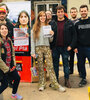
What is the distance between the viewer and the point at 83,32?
3838 millimetres

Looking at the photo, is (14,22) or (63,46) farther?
(14,22)

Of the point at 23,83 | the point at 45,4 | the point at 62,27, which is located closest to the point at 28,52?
the point at 23,83

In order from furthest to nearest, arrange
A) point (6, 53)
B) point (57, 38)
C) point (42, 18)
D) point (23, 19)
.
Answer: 1. point (23, 19)
2. point (57, 38)
3. point (42, 18)
4. point (6, 53)

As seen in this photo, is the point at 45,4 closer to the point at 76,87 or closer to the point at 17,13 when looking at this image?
the point at 17,13

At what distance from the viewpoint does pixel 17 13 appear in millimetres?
4160

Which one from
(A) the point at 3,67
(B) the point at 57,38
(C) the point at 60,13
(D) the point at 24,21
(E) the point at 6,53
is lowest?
(A) the point at 3,67

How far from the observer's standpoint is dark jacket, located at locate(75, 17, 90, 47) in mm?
3795

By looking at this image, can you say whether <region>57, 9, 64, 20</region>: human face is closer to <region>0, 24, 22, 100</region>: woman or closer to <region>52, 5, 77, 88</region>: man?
<region>52, 5, 77, 88</region>: man

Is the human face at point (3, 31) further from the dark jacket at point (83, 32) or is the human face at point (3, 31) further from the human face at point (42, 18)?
the dark jacket at point (83, 32)

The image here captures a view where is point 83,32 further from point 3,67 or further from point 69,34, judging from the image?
point 3,67

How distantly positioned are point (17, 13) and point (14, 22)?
0.23m

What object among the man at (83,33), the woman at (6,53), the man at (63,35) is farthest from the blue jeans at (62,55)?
the woman at (6,53)

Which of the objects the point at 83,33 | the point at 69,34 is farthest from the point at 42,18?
the point at 83,33

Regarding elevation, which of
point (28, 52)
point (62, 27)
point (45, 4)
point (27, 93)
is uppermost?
point (45, 4)
